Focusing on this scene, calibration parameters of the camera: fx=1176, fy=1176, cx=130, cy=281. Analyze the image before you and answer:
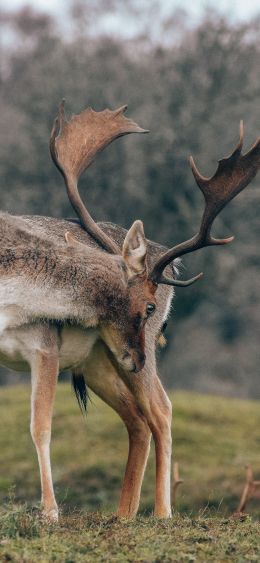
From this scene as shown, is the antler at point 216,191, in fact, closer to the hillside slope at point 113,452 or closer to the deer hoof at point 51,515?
the deer hoof at point 51,515

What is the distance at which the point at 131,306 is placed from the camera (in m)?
9.78

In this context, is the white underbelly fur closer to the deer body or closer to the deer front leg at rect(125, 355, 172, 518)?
the deer body

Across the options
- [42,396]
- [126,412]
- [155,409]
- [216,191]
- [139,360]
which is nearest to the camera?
[42,396]

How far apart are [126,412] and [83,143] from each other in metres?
2.58

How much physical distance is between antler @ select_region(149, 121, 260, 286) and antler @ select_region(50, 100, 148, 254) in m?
0.66

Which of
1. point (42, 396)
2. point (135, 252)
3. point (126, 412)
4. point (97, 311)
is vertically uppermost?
point (135, 252)

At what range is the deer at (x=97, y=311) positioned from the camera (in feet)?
30.7

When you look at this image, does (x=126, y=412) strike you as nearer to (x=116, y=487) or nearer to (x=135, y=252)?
(x=135, y=252)

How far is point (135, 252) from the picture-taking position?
389 inches

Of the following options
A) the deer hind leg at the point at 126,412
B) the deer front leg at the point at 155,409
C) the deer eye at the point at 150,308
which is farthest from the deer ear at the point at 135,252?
the deer front leg at the point at 155,409

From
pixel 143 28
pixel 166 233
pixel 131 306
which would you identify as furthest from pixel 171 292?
pixel 143 28

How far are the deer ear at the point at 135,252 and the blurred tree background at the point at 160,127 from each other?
17.5m

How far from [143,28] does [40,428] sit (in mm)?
24681

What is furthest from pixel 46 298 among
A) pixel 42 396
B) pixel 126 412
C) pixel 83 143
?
pixel 83 143
